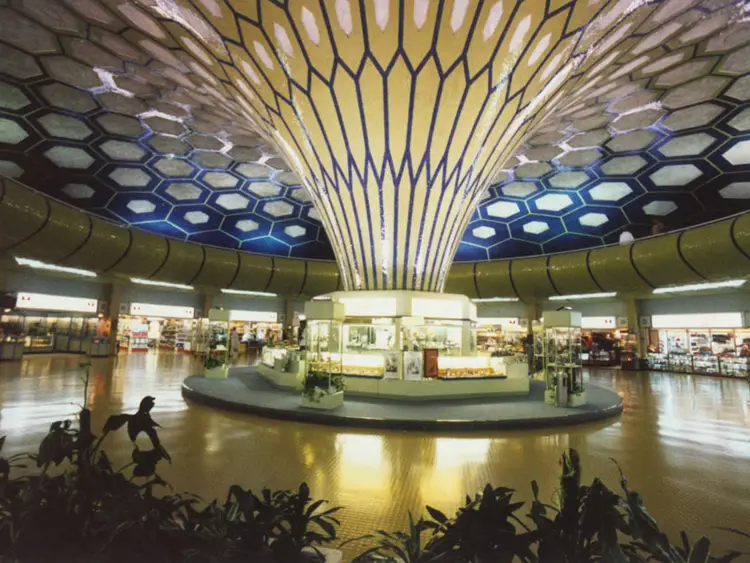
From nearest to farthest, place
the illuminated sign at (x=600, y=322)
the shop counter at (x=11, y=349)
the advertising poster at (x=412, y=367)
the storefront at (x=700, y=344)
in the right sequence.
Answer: the advertising poster at (x=412, y=367), the shop counter at (x=11, y=349), the storefront at (x=700, y=344), the illuminated sign at (x=600, y=322)

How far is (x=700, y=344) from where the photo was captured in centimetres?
2131

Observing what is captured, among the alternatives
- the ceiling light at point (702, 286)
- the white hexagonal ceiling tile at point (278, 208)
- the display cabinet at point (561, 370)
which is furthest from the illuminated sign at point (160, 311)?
the ceiling light at point (702, 286)

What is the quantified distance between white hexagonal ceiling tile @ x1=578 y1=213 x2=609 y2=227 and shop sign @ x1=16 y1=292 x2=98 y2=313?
2702 centimetres

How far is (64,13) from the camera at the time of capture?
948 centimetres

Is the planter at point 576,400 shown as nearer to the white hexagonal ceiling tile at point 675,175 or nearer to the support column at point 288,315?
the white hexagonal ceiling tile at point 675,175

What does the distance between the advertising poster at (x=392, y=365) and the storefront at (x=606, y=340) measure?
669 inches

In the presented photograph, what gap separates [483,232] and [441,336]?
548 inches

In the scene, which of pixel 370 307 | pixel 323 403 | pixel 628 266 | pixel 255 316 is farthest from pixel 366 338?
pixel 255 316

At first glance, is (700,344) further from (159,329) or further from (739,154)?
(159,329)

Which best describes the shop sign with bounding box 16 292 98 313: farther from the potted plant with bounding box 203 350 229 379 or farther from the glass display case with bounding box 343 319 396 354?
the glass display case with bounding box 343 319 396 354

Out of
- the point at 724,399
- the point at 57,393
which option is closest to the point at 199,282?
the point at 57,393

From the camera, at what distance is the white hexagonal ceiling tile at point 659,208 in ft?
66.7

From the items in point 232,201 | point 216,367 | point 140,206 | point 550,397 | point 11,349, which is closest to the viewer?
→ point 550,397

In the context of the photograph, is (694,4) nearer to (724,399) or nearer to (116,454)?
(724,399)
